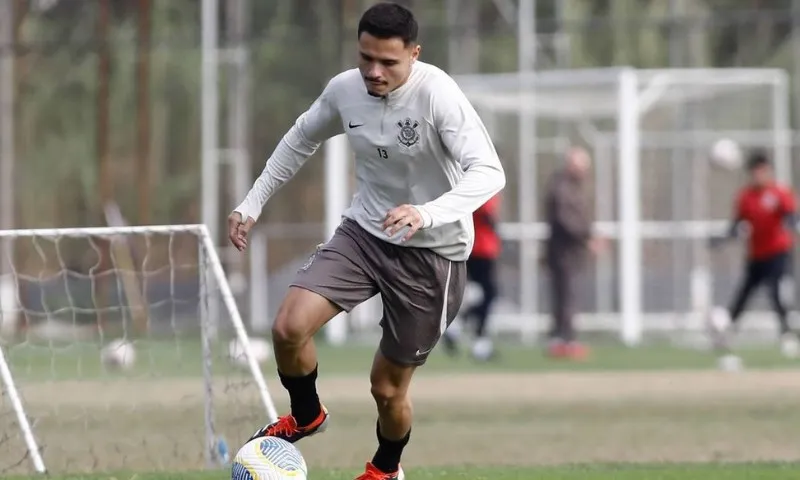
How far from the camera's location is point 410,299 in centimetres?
760

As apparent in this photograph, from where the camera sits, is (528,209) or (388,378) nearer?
(388,378)

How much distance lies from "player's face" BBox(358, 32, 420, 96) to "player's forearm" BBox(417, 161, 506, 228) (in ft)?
1.69

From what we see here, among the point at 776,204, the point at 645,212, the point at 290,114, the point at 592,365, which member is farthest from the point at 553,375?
the point at 290,114

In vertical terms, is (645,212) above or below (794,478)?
above

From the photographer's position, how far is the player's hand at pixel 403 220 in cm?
673

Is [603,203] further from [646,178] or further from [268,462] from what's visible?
[268,462]

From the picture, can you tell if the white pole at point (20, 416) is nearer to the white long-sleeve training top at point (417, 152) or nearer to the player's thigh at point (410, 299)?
the white long-sleeve training top at point (417, 152)

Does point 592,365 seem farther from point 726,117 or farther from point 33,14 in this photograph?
point 33,14

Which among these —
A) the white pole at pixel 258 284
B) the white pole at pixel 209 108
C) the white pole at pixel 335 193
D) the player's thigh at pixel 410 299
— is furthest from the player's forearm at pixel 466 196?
the white pole at pixel 258 284

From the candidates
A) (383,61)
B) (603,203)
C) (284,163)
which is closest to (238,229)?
(284,163)

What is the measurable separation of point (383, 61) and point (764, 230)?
1342 cm

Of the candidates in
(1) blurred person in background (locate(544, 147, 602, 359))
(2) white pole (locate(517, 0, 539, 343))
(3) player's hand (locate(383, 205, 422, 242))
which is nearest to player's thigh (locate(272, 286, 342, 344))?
(3) player's hand (locate(383, 205, 422, 242))

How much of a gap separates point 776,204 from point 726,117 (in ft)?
16.0

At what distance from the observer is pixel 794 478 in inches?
332
